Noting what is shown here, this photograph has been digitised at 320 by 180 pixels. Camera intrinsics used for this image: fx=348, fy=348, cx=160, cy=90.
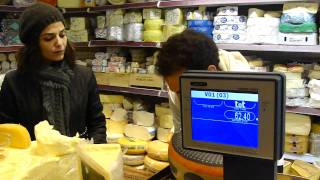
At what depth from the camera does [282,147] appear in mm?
655

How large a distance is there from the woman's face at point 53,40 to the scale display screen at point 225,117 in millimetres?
1094

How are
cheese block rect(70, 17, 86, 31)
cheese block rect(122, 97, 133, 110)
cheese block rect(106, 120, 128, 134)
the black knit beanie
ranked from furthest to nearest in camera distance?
1. cheese block rect(70, 17, 86, 31)
2. cheese block rect(122, 97, 133, 110)
3. cheese block rect(106, 120, 128, 134)
4. the black knit beanie

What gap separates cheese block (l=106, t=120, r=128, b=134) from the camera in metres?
3.64

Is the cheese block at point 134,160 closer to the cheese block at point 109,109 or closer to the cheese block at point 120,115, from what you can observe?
the cheese block at point 120,115

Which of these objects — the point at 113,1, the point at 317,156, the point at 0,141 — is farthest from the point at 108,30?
the point at 0,141

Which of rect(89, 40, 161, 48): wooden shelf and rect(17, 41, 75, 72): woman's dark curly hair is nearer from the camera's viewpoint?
rect(17, 41, 75, 72): woman's dark curly hair

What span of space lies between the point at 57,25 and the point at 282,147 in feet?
4.21

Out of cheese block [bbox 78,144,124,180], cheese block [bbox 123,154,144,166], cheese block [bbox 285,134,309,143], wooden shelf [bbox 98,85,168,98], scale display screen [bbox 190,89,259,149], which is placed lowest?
cheese block [bbox 123,154,144,166]

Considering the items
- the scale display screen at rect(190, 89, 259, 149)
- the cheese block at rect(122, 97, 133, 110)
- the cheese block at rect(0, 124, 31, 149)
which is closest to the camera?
the scale display screen at rect(190, 89, 259, 149)

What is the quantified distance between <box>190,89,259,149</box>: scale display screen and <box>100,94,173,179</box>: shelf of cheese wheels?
2.32 m

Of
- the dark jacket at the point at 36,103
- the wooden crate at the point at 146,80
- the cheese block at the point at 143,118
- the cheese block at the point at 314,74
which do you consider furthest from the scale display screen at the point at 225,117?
the cheese block at the point at 143,118

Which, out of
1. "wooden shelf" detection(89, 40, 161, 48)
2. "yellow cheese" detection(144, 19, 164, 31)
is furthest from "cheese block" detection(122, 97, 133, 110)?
"yellow cheese" detection(144, 19, 164, 31)

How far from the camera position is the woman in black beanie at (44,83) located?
1.63 m

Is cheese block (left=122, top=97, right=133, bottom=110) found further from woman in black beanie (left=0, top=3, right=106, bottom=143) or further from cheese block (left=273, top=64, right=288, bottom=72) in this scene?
woman in black beanie (left=0, top=3, right=106, bottom=143)
